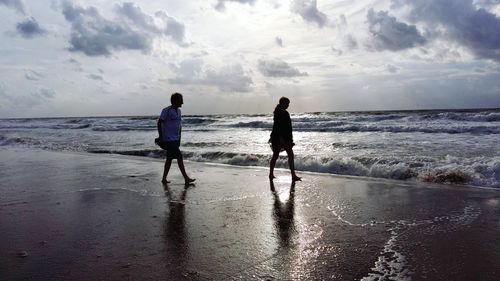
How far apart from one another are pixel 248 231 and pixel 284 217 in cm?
82

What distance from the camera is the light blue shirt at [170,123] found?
323 inches

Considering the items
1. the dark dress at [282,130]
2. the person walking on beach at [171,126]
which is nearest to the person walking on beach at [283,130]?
the dark dress at [282,130]

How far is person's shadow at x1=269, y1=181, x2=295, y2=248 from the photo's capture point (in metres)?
4.52

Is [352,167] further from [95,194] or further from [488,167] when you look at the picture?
[95,194]

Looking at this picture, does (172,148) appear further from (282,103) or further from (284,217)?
(284,217)

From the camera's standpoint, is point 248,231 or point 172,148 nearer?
point 248,231

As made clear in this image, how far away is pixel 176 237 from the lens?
181 inches

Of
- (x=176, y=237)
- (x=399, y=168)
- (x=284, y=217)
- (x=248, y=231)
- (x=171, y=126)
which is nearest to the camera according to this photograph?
(x=176, y=237)

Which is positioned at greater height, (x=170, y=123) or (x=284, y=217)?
(x=170, y=123)

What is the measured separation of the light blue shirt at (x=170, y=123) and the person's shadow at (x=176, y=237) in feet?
6.17

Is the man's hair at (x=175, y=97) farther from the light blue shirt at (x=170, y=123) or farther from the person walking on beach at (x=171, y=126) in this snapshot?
the light blue shirt at (x=170, y=123)

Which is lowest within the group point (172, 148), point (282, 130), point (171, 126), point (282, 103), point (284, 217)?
point (284, 217)

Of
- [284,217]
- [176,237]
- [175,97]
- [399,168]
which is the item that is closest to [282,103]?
[175,97]

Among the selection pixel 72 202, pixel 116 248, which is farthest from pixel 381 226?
pixel 72 202
